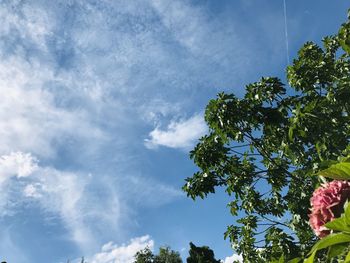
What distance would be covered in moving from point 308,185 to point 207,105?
10.1ft

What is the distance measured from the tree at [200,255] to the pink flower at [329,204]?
36.9 m

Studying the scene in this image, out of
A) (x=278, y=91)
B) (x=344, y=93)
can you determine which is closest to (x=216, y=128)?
(x=278, y=91)

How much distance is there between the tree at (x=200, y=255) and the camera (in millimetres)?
37344

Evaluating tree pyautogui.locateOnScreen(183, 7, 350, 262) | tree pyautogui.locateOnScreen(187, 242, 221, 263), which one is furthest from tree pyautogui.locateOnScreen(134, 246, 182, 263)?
tree pyautogui.locateOnScreen(183, 7, 350, 262)

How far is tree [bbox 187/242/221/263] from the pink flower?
3692 cm

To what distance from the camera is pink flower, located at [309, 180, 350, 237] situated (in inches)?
64.8

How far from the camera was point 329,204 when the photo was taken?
1.66 m

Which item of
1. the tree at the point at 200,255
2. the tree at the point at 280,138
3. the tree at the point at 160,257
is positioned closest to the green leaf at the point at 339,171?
the tree at the point at 280,138

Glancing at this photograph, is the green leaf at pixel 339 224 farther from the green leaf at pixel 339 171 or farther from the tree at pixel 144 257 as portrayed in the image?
the tree at pixel 144 257

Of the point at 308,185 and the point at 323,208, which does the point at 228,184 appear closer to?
the point at 308,185

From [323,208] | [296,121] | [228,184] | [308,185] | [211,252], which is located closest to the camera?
[323,208]

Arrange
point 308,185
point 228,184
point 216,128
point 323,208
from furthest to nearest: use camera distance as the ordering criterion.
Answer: point 228,184 < point 216,128 < point 308,185 < point 323,208

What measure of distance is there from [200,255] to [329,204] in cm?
3814

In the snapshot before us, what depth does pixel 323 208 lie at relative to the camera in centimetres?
167
